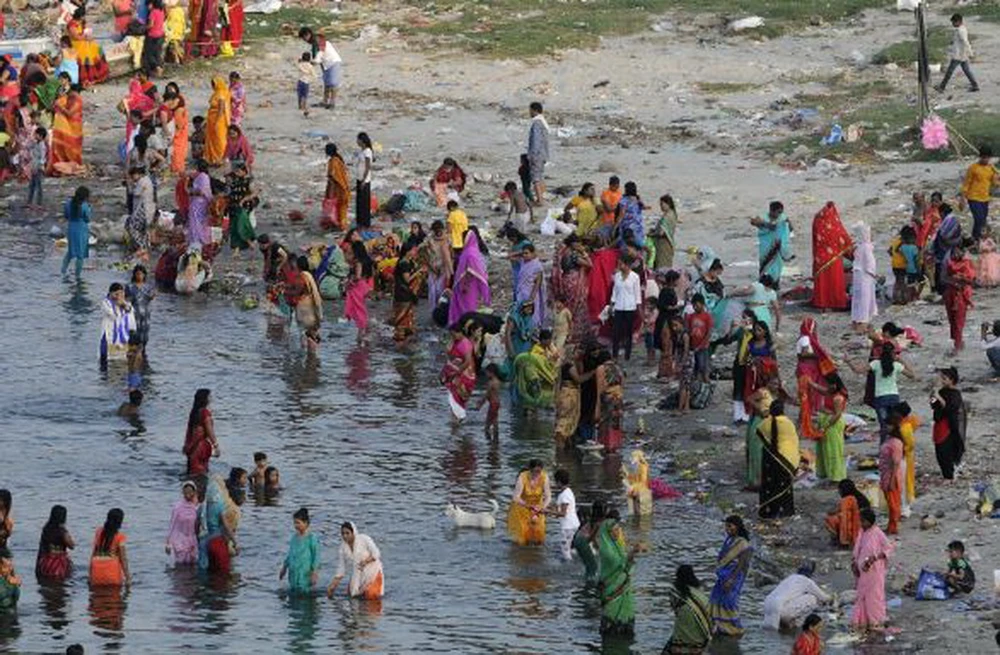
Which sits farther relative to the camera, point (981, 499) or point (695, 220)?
point (695, 220)

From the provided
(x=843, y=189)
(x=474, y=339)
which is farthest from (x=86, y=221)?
(x=843, y=189)

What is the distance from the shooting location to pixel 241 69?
4338 centimetres

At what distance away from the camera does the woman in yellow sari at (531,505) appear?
939 inches

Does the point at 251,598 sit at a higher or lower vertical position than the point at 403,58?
lower

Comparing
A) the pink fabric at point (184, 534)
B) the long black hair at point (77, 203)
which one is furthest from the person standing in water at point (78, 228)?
the pink fabric at point (184, 534)

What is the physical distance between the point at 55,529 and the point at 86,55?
21.0 meters

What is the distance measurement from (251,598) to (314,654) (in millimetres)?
1585

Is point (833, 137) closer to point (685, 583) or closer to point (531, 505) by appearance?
point (531, 505)

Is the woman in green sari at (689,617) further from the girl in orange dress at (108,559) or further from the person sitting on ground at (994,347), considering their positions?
the person sitting on ground at (994,347)

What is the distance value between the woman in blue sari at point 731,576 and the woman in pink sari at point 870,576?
2.81ft

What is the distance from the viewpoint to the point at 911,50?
4228 cm

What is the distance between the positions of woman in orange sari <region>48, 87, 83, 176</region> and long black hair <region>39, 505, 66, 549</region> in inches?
649

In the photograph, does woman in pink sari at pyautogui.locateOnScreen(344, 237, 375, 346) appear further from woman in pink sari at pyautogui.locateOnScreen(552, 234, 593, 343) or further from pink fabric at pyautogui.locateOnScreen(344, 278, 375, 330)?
woman in pink sari at pyautogui.locateOnScreen(552, 234, 593, 343)

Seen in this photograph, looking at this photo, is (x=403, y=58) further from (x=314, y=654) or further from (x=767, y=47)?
(x=314, y=654)
